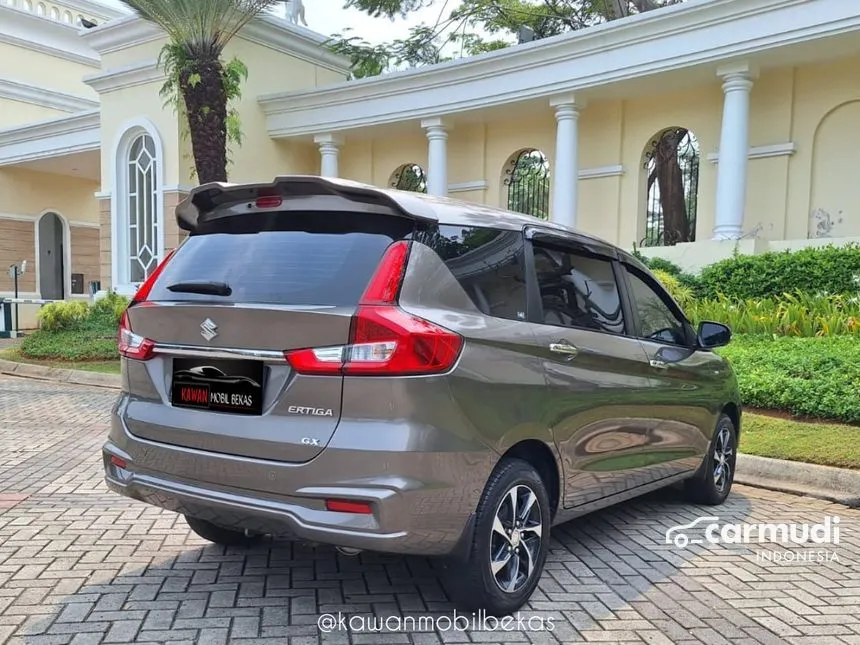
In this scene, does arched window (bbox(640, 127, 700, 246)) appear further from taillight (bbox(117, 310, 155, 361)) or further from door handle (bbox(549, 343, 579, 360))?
taillight (bbox(117, 310, 155, 361))

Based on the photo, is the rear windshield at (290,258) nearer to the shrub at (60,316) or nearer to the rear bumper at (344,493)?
the rear bumper at (344,493)

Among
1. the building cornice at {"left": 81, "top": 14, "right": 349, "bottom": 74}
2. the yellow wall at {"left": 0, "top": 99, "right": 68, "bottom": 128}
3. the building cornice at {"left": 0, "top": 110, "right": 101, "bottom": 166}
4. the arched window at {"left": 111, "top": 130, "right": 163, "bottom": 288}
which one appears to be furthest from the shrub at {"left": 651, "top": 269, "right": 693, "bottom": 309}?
the yellow wall at {"left": 0, "top": 99, "right": 68, "bottom": 128}

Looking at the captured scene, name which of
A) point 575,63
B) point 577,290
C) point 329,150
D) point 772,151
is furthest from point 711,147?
point 577,290

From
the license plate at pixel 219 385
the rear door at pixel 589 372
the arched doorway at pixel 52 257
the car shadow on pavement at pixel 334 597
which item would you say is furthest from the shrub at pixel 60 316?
the rear door at pixel 589 372

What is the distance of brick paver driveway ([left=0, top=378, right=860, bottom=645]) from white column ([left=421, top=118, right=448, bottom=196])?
12.7 m

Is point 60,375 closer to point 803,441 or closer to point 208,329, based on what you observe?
point 208,329

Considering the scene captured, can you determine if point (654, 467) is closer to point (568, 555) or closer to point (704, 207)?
point (568, 555)

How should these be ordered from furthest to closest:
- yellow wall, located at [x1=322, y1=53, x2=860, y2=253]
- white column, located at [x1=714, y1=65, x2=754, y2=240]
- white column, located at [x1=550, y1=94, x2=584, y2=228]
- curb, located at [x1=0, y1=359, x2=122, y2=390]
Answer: white column, located at [x1=550, y1=94, x2=584, y2=228], yellow wall, located at [x1=322, y1=53, x2=860, y2=253], white column, located at [x1=714, y1=65, x2=754, y2=240], curb, located at [x1=0, y1=359, x2=122, y2=390]

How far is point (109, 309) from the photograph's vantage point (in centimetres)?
1563

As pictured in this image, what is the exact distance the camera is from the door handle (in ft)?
11.4

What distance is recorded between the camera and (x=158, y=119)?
16.8 meters

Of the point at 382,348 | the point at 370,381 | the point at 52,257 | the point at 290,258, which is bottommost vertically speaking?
the point at 370,381

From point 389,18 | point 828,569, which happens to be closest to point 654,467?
point 828,569

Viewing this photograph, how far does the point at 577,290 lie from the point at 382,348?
5.05 feet
